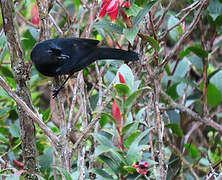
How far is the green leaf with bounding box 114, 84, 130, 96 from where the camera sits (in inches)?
70.5

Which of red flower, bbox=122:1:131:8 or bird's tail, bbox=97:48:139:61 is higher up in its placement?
red flower, bbox=122:1:131:8

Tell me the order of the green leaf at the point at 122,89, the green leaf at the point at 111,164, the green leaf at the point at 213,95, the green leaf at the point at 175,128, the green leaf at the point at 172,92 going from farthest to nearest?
the green leaf at the point at 172,92
the green leaf at the point at 213,95
the green leaf at the point at 175,128
the green leaf at the point at 111,164
the green leaf at the point at 122,89

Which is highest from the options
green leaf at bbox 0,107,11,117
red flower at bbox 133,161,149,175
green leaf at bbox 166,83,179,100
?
green leaf at bbox 166,83,179,100

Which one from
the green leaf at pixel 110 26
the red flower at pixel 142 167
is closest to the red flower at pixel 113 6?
the green leaf at pixel 110 26

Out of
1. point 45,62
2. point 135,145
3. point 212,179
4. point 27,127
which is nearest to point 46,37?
point 45,62

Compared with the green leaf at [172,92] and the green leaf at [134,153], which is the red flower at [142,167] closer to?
the green leaf at [134,153]

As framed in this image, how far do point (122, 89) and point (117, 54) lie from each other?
1.76 feet

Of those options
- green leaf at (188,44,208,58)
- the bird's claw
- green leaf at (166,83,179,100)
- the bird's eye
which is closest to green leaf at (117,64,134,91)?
the bird's claw

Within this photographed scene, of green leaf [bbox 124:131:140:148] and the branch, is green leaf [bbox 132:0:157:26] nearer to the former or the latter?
green leaf [bbox 124:131:140:148]

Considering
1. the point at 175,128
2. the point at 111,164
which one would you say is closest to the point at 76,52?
the point at 175,128

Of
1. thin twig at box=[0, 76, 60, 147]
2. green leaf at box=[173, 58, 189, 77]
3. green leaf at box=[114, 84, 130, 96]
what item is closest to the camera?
thin twig at box=[0, 76, 60, 147]

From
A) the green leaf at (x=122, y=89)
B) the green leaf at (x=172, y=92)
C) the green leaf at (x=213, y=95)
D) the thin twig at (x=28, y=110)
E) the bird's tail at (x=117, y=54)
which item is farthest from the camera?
the green leaf at (x=172, y=92)

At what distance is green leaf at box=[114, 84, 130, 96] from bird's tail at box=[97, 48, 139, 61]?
34 cm

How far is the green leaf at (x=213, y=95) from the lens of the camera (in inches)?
106
